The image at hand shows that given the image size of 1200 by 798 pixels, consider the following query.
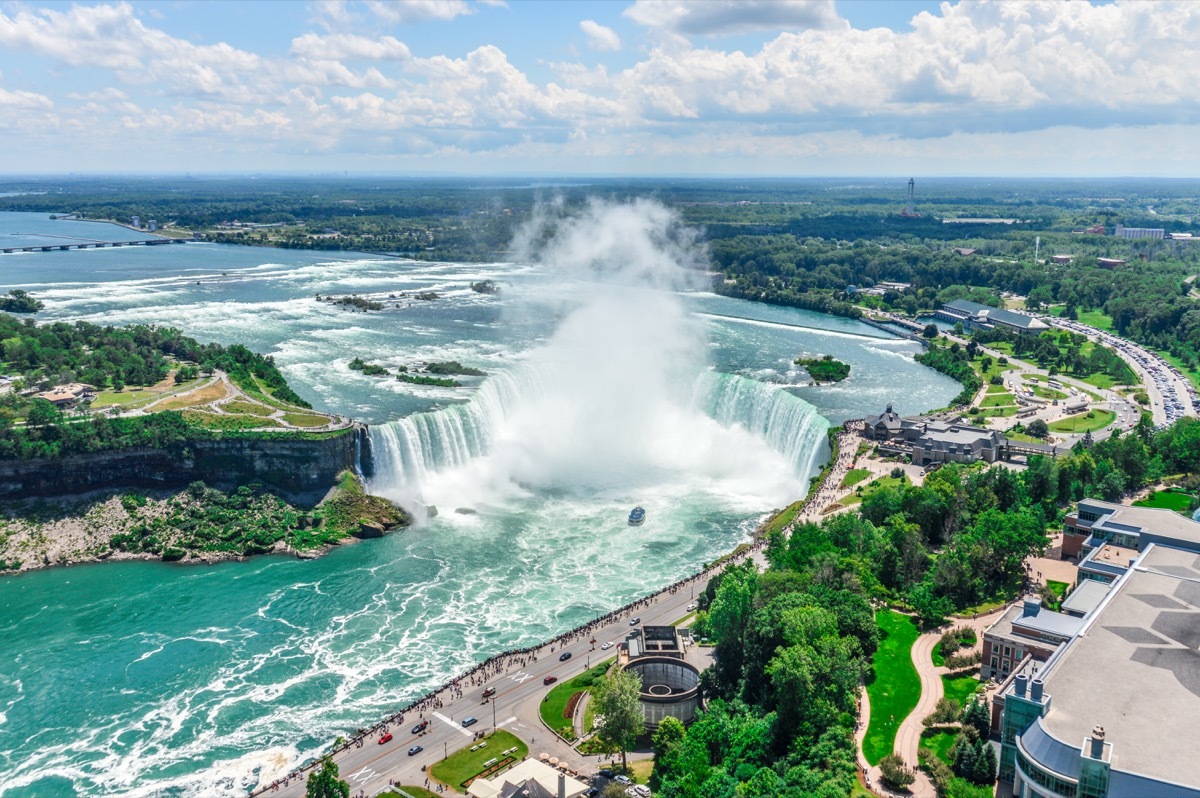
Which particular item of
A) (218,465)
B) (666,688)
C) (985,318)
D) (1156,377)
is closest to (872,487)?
(666,688)

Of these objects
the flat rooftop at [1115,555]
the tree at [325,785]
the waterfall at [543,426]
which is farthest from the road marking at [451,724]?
the flat rooftop at [1115,555]

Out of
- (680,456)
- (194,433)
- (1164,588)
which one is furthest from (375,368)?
(1164,588)

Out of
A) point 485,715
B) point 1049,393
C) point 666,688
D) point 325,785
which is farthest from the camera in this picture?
point 1049,393

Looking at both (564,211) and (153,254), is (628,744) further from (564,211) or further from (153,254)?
(153,254)

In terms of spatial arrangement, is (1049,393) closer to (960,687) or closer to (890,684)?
(960,687)

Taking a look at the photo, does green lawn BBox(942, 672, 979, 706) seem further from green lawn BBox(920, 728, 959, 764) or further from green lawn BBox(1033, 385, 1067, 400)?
green lawn BBox(1033, 385, 1067, 400)

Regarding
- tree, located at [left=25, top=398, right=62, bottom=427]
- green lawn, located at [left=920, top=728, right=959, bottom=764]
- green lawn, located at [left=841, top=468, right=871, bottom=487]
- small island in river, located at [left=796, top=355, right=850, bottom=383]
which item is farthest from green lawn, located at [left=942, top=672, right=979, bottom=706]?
tree, located at [left=25, top=398, right=62, bottom=427]
